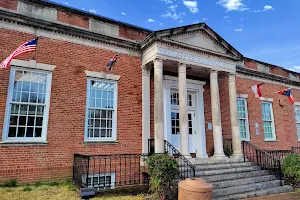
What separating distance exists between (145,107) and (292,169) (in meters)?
6.12

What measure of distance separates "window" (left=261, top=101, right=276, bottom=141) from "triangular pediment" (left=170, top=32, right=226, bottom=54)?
18.0 feet

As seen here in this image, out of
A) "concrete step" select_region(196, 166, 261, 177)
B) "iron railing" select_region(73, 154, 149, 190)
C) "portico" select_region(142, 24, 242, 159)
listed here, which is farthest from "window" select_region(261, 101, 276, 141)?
"iron railing" select_region(73, 154, 149, 190)

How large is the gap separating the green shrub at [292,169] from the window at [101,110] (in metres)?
6.77

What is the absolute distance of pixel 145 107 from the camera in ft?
30.4

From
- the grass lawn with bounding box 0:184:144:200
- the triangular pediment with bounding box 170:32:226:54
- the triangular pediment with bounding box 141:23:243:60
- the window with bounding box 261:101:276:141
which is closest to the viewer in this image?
the grass lawn with bounding box 0:184:144:200

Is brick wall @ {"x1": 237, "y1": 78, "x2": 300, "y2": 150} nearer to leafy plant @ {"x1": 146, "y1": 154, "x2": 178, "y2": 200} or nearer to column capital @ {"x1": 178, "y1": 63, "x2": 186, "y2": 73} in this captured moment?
column capital @ {"x1": 178, "y1": 63, "x2": 186, "y2": 73}

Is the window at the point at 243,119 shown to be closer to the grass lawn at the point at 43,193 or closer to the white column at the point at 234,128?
the white column at the point at 234,128

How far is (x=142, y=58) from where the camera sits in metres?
9.77

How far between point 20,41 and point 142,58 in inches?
181

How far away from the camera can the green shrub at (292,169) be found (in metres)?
8.50

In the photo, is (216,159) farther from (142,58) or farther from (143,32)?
(143,32)

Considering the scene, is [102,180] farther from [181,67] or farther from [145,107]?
[181,67]

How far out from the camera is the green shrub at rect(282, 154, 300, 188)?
8.50 meters

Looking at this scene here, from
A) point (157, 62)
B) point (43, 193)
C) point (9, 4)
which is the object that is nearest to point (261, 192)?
point (157, 62)
